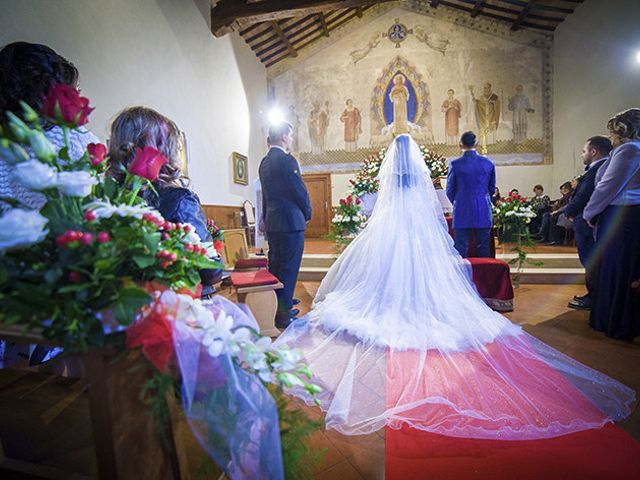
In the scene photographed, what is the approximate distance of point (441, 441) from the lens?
1.45 metres

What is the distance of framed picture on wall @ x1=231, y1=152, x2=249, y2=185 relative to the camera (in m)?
7.29

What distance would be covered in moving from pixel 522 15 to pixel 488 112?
6.93 ft

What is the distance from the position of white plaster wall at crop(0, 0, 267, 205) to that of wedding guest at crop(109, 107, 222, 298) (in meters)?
0.48

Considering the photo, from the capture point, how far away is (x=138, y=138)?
1.23m

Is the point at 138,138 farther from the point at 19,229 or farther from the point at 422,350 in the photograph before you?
the point at 422,350

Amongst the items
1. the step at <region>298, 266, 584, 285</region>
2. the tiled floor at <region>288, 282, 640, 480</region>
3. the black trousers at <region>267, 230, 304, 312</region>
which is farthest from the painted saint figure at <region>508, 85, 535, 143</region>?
the black trousers at <region>267, 230, 304, 312</region>

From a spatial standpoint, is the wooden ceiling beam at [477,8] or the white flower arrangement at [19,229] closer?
the white flower arrangement at [19,229]

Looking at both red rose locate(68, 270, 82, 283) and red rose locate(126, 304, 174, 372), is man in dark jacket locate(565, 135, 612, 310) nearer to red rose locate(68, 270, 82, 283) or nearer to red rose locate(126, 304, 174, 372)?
red rose locate(126, 304, 174, 372)

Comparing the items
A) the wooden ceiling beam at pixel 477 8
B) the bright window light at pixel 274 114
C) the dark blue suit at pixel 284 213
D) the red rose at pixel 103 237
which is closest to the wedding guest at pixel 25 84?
the red rose at pixel 103 237

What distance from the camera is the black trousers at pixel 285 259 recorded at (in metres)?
3.06

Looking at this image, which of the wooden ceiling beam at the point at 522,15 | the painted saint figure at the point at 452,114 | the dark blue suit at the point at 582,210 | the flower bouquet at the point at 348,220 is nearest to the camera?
the dark blue suit at the point at 582,210

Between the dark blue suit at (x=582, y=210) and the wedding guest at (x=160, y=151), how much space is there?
348 cm

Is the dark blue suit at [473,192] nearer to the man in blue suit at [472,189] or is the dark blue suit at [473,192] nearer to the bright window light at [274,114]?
the man in blue suit at [472,189]

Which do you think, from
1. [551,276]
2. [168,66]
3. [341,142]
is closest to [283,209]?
[168,66]
